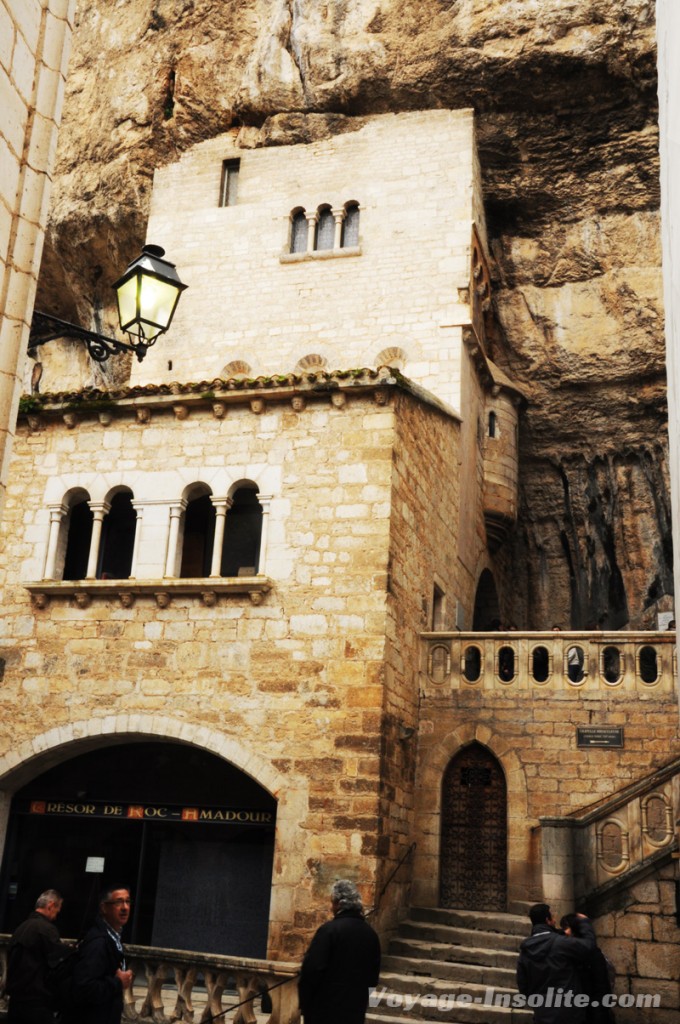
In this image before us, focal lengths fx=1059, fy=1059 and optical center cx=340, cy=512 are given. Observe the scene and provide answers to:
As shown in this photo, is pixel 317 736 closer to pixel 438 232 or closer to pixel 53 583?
pixel 53 583

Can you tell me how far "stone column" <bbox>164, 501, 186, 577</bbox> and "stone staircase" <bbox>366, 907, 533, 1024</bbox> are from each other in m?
5.09

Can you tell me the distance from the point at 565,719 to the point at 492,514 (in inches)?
342

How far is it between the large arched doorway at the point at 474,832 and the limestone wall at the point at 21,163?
9303 mm

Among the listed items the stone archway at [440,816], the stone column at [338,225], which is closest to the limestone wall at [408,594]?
the stone archway at [440,816]

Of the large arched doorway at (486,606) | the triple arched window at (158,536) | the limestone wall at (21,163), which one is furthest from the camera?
the large arched doorway at (486,606)

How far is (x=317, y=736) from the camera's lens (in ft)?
39.5

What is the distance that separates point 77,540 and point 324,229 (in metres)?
10.2

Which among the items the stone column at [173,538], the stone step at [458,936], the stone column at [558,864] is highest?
the stone column at [173,538]

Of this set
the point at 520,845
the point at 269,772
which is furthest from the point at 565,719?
the point at 269,772

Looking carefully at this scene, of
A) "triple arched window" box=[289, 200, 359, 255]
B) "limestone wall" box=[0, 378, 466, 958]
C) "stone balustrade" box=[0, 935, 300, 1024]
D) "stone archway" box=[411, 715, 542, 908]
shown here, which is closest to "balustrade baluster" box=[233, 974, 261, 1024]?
"stone balustrade" box=[0, 935, 300, 1024]

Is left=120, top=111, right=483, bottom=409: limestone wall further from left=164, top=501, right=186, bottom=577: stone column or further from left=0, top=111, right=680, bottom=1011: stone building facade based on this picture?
left=164, top=501, right=186, bottom=577: stone column

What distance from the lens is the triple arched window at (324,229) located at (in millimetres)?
21328

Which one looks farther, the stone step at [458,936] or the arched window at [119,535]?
the arched window at [119,535]

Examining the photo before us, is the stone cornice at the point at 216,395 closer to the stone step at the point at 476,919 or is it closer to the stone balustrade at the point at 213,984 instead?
the stone step at the point at 476,919
